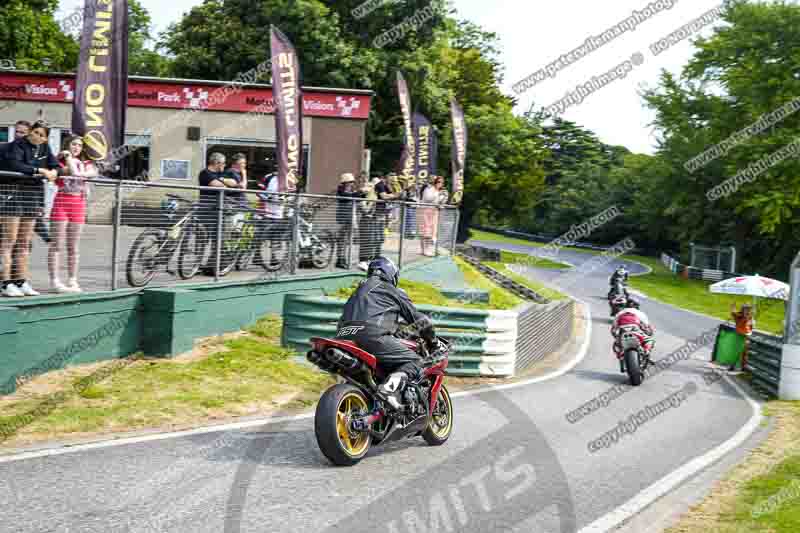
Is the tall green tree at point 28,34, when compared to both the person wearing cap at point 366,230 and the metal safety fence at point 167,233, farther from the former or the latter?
the metal safety fence at point 167,233

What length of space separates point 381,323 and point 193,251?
15.9 ft

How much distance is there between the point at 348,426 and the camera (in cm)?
713

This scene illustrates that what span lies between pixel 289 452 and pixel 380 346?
3.86 feet

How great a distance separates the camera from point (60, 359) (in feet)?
30.7

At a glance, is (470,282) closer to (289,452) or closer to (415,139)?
(415,139)

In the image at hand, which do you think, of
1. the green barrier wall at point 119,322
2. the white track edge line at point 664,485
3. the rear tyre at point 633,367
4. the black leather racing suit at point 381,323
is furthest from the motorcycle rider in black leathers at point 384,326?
the rear tyre at point 633,367

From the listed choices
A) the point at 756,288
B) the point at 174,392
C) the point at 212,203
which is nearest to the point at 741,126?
the point at 756,288

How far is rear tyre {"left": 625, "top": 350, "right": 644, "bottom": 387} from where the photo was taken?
14.6 meters

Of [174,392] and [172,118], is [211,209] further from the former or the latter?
[172,118]

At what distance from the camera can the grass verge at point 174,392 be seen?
8.10 m

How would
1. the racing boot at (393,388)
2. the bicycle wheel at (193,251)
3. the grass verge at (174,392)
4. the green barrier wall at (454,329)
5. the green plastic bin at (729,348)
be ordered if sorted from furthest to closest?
1. the green plastic bin at (729,348)
2. the green barrier wall at (454,329)
3. the bicycle wheel at (193,251)
4. the grass verge at (174,392)
5. the racing boot at (393,388)

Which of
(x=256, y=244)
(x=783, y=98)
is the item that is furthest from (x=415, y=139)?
(x=783, y=98)

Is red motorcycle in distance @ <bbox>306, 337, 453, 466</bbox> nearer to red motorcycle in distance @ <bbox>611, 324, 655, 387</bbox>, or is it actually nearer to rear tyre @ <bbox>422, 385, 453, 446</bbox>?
rear tyre @ <bbox>422, 385, 453, 446</bbox>

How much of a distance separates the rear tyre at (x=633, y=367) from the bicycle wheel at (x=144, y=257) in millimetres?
7728
